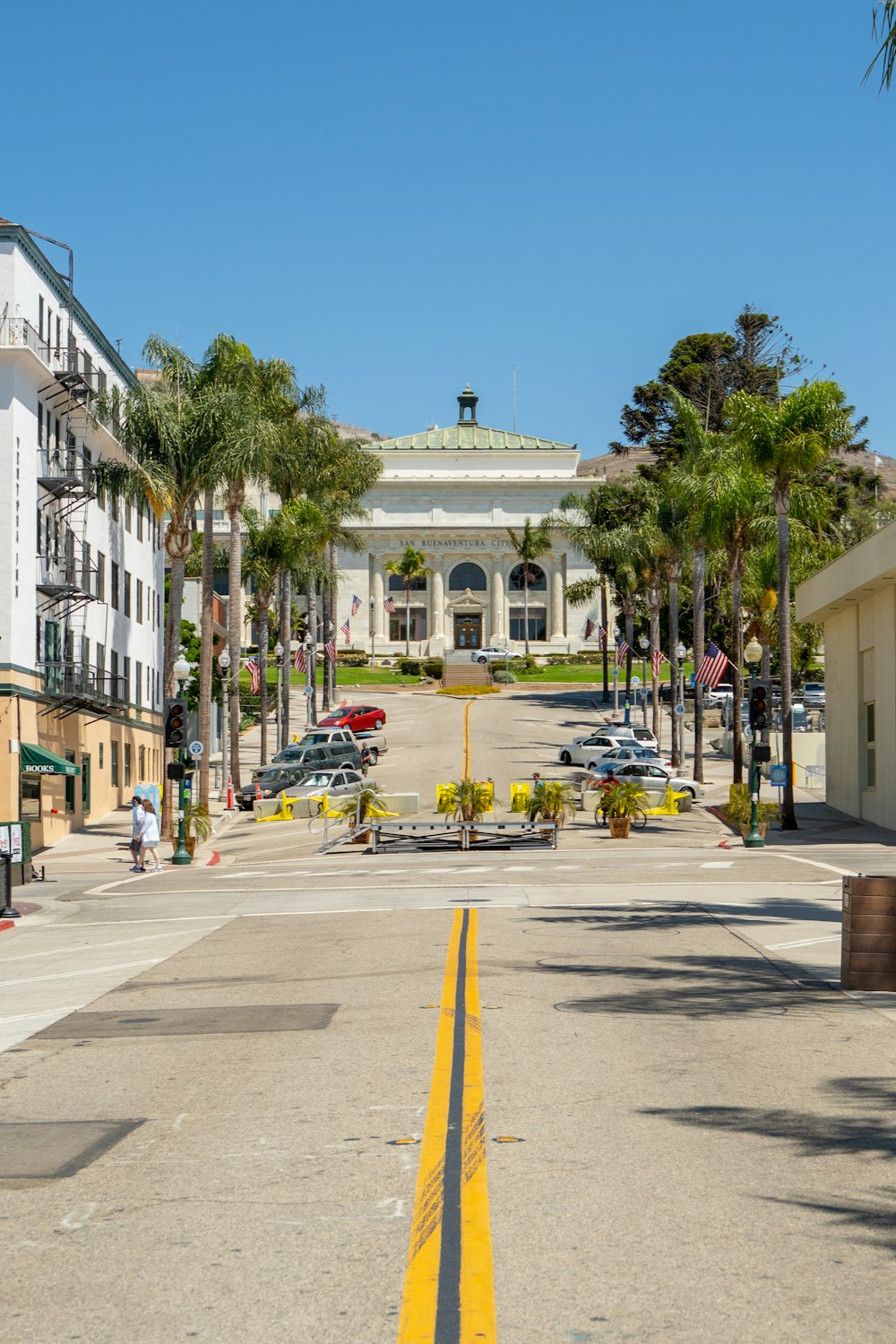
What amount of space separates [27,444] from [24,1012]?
29.4 metres

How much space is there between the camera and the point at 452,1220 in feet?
20.8

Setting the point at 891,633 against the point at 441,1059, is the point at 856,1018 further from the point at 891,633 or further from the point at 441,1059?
the point at 891,633

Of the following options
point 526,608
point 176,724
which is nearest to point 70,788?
point 176,724

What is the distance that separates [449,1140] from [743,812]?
1336 inches

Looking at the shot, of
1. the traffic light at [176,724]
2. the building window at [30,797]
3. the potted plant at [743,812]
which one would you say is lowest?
the potted plant at [743,812]

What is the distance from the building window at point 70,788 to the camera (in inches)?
1715

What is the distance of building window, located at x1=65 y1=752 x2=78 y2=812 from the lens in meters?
43.6

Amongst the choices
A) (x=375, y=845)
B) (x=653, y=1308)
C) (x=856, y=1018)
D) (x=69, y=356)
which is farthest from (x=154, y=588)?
(x=653, y=1308)

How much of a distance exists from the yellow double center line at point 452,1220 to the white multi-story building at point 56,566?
1199 inches

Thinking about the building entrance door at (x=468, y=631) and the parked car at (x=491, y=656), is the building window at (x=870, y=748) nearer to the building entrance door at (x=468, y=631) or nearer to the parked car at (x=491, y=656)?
the parked car at (x=491, y=656)

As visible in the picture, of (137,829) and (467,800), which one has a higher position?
(467,800)

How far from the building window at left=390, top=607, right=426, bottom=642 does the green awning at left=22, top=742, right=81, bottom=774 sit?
356ft

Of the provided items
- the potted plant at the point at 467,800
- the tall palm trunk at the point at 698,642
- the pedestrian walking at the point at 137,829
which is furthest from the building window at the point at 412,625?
the pedestrian walking at the point at 137,829

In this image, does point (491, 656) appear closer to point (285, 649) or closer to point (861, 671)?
point (285, 649)
